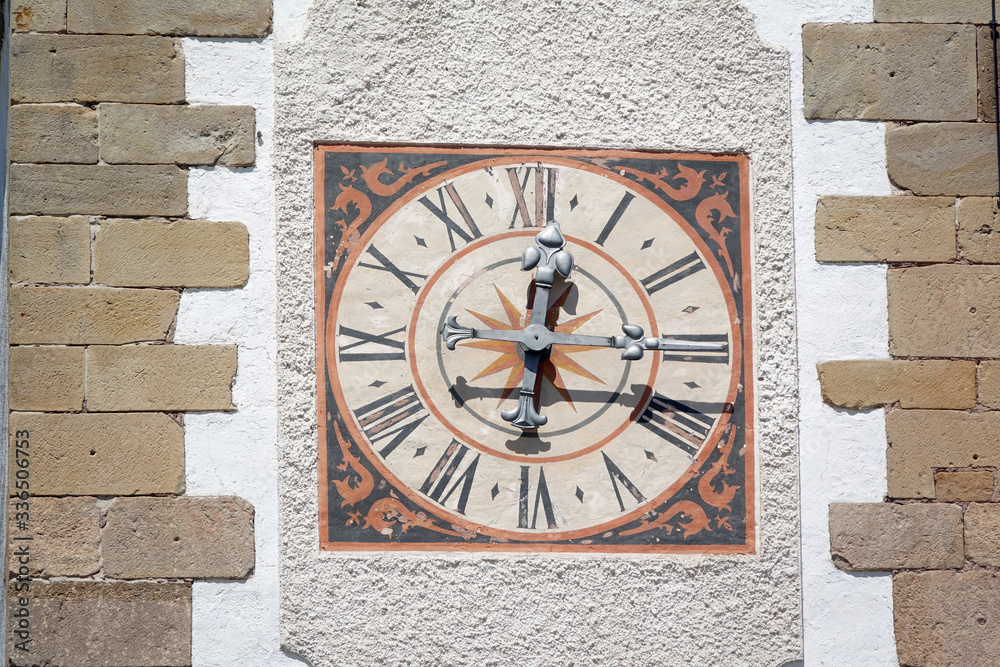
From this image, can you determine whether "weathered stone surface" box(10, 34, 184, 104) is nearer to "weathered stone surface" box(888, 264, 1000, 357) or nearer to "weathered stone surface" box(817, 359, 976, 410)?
"weathered stone surface" box(817, 359, 976, 410)

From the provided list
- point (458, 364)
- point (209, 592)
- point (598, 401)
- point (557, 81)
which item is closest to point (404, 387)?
point (458, 364)

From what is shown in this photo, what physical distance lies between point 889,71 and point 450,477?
66.8 inches

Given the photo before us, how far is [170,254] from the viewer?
9.76 ft

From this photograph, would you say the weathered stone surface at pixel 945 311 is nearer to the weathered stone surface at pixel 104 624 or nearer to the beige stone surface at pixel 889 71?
the beige stone surface at pixel 889 71

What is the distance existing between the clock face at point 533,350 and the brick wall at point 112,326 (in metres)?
0.33

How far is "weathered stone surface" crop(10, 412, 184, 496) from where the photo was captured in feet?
9.52

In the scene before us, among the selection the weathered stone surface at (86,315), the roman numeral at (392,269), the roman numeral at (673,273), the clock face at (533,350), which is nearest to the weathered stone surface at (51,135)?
the weathered stone surface at (86,315)

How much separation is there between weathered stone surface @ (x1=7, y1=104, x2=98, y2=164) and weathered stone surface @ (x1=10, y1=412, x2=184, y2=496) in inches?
27.9

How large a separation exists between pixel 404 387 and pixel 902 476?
1.38 meters

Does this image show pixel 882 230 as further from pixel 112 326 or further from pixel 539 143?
pixel 112 326

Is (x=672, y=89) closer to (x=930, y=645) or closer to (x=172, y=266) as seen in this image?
(x=172, y=266)

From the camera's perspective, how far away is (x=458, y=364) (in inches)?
118

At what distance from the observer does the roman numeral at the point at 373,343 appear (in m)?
2.99

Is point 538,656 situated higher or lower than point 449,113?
lower
